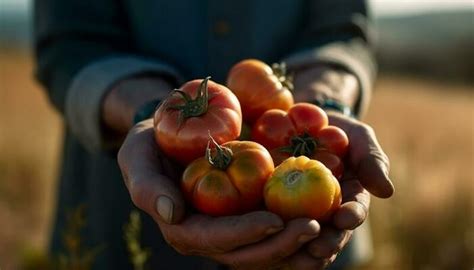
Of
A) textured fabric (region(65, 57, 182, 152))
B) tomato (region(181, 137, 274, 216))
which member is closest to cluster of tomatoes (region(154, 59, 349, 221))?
tomato (region(181, 137, 274, 216))

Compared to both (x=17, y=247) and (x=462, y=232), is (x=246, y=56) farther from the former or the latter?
(x=17, y=247)

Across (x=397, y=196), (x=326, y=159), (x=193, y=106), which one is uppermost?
(x=193, y=106)

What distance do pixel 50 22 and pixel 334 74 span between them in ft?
3.44

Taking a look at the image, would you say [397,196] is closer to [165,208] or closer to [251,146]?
[251,146]

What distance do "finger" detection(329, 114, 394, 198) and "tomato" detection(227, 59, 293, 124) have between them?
0.19 meters

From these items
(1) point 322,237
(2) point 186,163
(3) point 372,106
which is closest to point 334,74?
(2) point 186,163

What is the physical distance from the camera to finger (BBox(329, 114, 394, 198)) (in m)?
1.87

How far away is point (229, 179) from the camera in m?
1.81

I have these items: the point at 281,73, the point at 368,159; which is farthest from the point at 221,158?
the point at 281,73

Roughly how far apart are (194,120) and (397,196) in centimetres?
195

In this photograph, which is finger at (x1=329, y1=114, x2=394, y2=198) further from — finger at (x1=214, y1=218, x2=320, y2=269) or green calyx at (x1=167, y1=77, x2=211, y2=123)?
green calyx at (x1=167, y1=77, x2=211, y2=123)

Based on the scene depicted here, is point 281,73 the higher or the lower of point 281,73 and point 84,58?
the higher

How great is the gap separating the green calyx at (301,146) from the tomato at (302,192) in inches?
7.5

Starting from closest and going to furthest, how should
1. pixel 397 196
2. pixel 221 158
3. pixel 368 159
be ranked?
pixel 221 158 → pixel 368 159 → pixel 397 196
